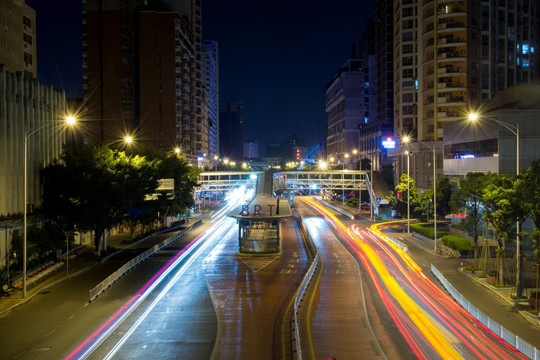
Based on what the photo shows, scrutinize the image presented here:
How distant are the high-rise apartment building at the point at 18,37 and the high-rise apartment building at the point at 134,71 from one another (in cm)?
3184

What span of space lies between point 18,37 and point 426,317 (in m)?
68.3

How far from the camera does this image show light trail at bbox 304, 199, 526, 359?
68.0 ft

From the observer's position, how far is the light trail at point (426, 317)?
20.7 m

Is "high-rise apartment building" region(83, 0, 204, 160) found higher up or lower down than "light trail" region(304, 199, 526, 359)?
higher up

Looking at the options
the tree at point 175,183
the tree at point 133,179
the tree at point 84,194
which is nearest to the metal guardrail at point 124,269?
the tree at point 84,194

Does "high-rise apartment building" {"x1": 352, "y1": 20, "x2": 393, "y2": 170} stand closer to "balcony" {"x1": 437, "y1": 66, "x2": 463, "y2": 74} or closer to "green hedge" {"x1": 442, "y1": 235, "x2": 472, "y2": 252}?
"balcony" {"x1": 437, "y1": 66, "x2": 463, "y2": 74}

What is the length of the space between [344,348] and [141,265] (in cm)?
2530

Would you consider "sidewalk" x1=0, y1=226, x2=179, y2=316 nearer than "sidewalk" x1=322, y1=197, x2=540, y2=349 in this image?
No

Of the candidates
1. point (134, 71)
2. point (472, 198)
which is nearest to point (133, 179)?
point (472, 198)

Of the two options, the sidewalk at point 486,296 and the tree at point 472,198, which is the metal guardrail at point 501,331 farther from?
the tree at point 472,198

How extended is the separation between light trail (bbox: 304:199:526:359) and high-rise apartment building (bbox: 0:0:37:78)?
5489cm

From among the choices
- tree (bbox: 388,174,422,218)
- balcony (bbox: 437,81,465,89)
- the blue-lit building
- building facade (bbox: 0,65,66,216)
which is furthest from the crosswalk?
balcony (bbox: 437,81,465,89)

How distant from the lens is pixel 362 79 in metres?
168

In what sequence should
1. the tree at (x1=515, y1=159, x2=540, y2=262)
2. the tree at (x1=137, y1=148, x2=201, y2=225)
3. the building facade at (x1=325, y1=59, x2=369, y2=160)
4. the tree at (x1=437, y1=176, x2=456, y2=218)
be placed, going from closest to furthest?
1. the tree at (x1=515, y1=159, x2=540, y2=262)
2. the tree at (x1=137, y1=148, x2=201, y2=225)
3. the tree at (x1=437, y1=176, x2=456, y2=218)
4. the building facade at (x1=325, y1=59, x2=369, y2=160)
